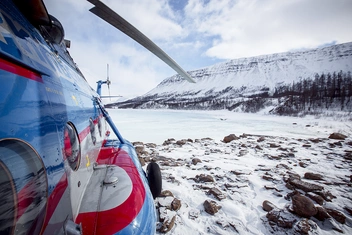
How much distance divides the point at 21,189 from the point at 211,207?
10.7ft

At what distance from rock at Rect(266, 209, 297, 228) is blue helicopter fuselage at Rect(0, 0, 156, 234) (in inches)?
100

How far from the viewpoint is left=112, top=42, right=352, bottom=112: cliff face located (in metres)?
125

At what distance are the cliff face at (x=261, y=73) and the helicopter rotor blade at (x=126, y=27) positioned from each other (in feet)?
375

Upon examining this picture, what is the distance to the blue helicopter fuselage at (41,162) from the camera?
0.77 m

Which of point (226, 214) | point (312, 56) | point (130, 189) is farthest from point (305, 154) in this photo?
point (312, 56)

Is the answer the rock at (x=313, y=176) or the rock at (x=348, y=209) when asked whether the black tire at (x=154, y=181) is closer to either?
the rock at (x=348, y=209)

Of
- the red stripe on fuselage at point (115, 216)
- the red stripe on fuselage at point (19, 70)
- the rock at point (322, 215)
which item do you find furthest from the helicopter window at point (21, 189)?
the rock at point (322, 215)

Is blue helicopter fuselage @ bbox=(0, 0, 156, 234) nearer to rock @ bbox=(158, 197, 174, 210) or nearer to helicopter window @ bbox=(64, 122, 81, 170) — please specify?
helicopter window @ bbox=(64, 122, 81, 170)

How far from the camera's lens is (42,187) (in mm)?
981

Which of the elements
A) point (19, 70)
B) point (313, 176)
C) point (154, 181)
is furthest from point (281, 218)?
point (19, 70)

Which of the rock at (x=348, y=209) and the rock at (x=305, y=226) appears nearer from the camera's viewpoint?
the rock at (x=305, y=226)

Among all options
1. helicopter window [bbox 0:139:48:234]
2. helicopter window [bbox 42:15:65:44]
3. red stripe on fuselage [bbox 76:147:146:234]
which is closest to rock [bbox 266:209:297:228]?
red stripe on fuselage [bbox 76:147:146:234]

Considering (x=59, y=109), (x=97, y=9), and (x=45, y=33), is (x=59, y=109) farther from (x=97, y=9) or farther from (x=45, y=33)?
(x=45, y=33)

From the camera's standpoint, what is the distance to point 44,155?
1.03m
